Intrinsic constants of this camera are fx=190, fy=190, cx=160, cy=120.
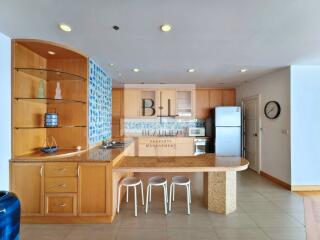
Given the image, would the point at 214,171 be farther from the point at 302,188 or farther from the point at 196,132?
the point at 196,132

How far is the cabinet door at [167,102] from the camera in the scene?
5609 mm

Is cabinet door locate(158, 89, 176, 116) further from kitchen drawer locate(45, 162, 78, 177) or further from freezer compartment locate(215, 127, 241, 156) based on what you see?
kitchen drawer locate(45, 162, 78, 177)

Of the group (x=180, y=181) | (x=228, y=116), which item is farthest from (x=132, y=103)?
(x=180, y=181)

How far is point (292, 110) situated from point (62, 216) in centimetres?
417

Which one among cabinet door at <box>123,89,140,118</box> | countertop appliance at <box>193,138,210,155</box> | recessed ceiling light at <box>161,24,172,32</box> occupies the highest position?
recessed ceiling light at <box>161,24,172,32</box>

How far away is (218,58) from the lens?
10.4ft

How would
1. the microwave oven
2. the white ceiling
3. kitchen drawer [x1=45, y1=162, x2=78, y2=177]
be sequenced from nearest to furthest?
the white ceiling → kitchen drawer [x1=45, y1=162, x2=78, y2=177] → the microwave oven

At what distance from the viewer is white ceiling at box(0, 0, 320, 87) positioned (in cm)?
178

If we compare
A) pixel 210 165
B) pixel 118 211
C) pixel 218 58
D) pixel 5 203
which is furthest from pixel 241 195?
pixel 5 203

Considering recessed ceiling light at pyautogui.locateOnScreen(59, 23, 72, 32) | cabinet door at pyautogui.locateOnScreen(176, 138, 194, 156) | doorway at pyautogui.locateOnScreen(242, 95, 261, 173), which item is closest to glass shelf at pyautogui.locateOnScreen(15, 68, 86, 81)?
recessed ceiling light at pyautogui.locateOnScreen(59, 23, 72, 32)

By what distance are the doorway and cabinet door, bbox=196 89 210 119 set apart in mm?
1009

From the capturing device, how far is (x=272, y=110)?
4.09m

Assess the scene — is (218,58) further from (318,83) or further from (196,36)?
(318,83)

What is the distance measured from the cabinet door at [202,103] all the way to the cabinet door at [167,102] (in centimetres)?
75
